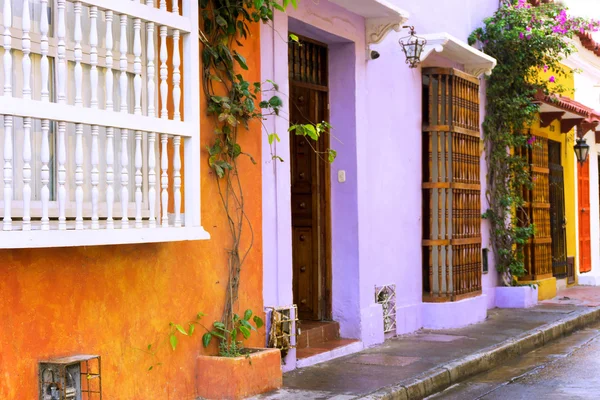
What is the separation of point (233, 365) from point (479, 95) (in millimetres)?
7336

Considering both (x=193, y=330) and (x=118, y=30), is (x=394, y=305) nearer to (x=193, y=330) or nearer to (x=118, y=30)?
(x=193, y=330)

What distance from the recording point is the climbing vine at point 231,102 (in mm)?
6754

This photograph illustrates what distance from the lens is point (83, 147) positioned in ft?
18.3

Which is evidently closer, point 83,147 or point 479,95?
point 83,147

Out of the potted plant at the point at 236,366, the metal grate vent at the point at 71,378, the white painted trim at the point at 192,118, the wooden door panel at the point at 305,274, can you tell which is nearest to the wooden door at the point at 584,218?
the wooden door panel at the point at 305,274

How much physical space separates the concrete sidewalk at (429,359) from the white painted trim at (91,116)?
6.89 feet

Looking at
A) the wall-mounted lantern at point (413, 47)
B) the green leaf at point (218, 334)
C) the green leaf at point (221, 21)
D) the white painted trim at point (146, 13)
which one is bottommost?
the green leaf at point (218, 334)

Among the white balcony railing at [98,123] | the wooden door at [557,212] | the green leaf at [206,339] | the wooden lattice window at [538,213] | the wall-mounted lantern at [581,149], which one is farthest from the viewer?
the wall-mounted lantern at [581,149]

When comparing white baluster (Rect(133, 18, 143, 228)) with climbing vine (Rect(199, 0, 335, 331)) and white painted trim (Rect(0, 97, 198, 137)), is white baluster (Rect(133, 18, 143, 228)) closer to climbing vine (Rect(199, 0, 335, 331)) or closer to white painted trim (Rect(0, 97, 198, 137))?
white painted trim (Rect(0, 97, 198, 137))

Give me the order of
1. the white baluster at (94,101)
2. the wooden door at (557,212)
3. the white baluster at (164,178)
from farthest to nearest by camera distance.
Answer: the wooden door at (557,212) → the white baluster at (164,178) → the white baluster at (94,101)

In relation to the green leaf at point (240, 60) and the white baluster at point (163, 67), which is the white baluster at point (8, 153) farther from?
the green leaf at point (240, 60)

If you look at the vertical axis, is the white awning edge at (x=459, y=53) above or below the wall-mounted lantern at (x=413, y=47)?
above

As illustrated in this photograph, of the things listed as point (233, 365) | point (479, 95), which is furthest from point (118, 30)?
point (479, 95)

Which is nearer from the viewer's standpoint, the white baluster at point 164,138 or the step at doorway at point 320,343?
the white baluster at point 164,138
